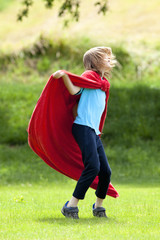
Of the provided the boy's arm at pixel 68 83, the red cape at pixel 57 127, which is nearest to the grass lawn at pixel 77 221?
the red cape at pixel 57 127

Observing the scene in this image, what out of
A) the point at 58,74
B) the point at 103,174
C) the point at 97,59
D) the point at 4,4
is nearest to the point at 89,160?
the point at 103,174

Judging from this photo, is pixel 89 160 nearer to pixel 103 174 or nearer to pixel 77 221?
pixel 103 174

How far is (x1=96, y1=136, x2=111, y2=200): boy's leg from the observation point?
5.59 m

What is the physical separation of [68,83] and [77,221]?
65.0 inches

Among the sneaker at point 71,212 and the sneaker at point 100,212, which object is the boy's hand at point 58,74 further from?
the sneaker at point 100,212

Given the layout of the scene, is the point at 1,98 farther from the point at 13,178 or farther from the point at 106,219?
the point at 106,219

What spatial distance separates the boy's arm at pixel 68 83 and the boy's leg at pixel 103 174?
68 cm

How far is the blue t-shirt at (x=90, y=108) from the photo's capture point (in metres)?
5.55

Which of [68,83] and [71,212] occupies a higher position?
[68,83]

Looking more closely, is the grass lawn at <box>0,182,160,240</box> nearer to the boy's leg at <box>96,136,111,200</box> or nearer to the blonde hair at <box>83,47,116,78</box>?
the boy's leg at <box>96,136,111,200</box>

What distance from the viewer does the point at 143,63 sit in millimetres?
18266

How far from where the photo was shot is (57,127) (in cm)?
592

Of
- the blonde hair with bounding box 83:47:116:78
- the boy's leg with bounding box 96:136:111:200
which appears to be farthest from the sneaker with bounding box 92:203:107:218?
the blonde hair with bounding box 83:47:116:78

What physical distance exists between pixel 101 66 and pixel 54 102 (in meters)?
0.76
